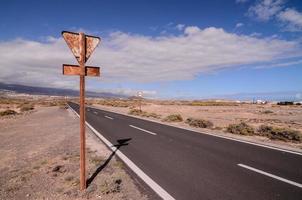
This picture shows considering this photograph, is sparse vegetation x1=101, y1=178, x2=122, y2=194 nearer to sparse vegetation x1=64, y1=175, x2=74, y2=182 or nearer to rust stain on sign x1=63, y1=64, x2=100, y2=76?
sparse vegetation x1=64, y1=175, x2=74, y2=182

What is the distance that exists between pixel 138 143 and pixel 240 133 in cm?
744

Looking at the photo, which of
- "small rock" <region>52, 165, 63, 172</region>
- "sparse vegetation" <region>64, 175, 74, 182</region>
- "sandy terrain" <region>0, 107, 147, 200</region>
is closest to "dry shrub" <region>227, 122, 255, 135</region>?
"sandy terrain" <region>0, 107, 147, 200</region>

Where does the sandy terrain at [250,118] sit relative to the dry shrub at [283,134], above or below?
below

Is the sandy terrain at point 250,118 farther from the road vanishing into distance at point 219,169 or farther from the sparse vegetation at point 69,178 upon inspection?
the sparse vegetation at point 69,178

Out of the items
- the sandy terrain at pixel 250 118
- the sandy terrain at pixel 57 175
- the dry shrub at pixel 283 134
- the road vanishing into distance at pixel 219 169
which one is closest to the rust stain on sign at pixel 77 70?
the sandy terrain at pixel 57 175

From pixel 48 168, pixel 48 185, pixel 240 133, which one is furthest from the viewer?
pixel 240 133

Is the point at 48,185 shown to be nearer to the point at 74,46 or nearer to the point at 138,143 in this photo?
the point at 74,46

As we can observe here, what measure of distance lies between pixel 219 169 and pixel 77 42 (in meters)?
5.09

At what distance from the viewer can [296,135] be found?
1396 centimetres

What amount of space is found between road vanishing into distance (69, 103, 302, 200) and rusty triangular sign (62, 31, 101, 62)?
11.6 feet

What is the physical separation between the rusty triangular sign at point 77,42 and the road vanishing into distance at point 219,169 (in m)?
3.52

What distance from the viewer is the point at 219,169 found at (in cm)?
762

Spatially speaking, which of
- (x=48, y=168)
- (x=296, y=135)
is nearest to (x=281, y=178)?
(x=48, y=168)

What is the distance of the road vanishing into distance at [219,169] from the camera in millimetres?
5785
